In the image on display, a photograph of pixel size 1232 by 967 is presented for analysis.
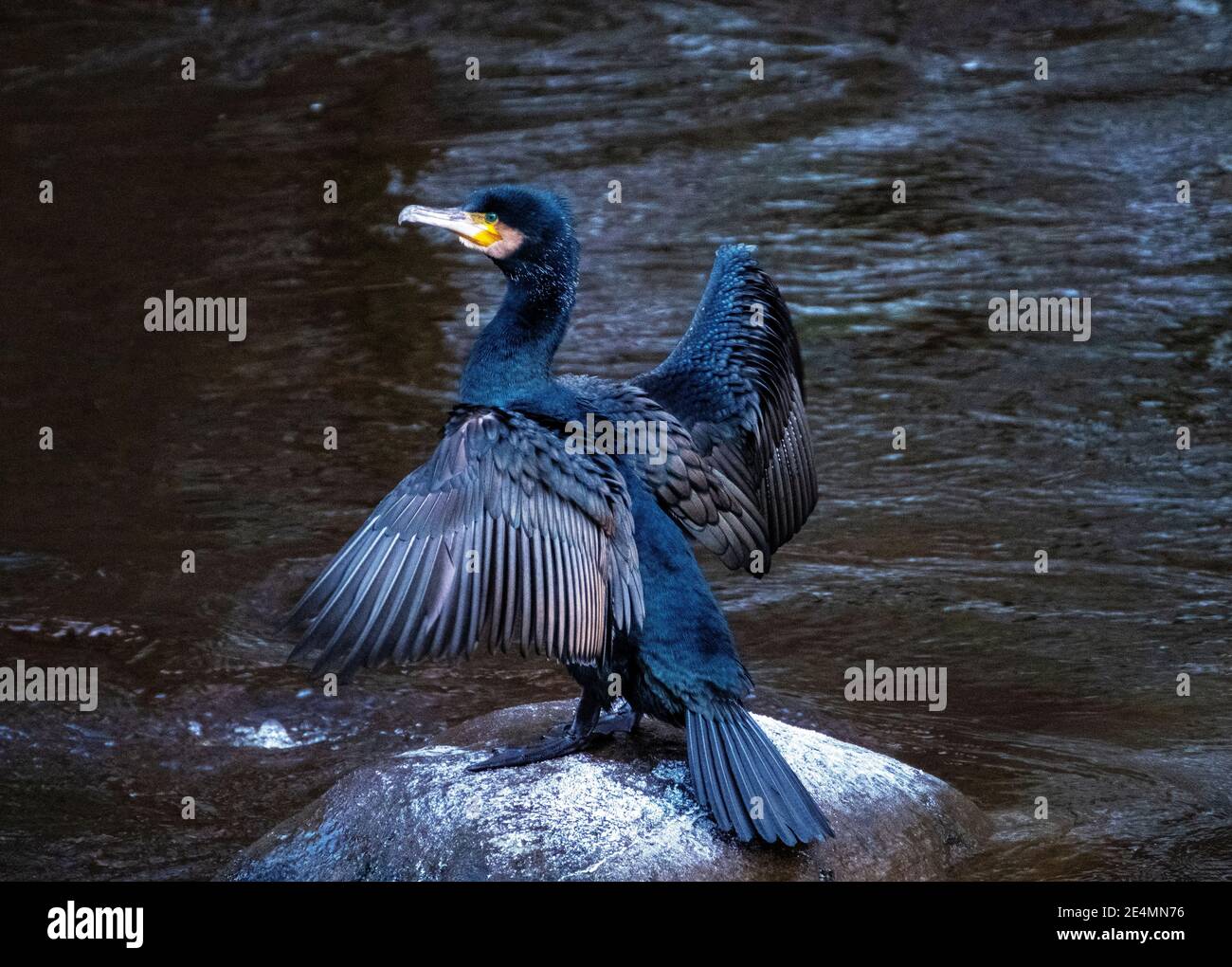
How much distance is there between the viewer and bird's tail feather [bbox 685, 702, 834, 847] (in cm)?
384

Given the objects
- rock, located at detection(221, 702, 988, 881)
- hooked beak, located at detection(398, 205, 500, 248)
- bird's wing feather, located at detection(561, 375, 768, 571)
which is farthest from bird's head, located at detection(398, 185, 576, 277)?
rock, located at detection(221, 702, 988, 881)

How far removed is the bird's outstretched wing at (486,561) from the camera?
373cm

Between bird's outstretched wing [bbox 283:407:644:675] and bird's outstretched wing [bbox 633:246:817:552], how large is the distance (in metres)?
0.74

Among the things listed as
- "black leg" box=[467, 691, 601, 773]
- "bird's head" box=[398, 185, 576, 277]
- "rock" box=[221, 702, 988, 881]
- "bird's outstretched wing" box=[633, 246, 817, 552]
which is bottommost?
"rock" box=[221, 702, 988, 881]

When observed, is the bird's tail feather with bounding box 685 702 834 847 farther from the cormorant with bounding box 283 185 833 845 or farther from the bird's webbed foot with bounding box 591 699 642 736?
the bird's webbed foot with bounding box 591 699 642 736

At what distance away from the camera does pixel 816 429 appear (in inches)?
323

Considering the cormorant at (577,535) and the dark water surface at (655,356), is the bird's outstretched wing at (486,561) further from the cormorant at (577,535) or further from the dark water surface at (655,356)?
the dark water surface at (655,356)

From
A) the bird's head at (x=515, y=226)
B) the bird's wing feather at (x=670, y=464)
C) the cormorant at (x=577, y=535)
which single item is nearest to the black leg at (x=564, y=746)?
the cormorant at (x=577, y=535)

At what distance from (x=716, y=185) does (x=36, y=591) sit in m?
5.45

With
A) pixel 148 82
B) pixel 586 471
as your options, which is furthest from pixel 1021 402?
pixel 148 82

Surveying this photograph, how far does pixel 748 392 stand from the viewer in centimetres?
482

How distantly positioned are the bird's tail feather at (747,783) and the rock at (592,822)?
154 millimetres

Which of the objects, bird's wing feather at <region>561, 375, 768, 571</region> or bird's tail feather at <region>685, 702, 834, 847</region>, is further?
bird's wing feather at <region>561, 375, 768, 571</region>

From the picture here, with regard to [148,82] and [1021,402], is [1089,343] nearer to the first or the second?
[1021,402]
